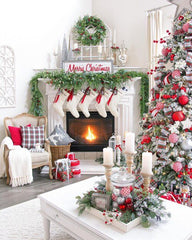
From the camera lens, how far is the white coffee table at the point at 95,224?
4.68 ft

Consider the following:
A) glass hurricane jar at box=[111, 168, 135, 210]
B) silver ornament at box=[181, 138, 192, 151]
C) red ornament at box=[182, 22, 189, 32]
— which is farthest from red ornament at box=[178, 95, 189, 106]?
glass hurricane jar at box=[111, 168, 135, 210]

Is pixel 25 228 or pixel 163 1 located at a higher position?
pixel 163 1

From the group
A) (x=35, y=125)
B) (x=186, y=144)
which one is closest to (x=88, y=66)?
(x=35, y=125)

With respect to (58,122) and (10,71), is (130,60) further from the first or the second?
(10,71)

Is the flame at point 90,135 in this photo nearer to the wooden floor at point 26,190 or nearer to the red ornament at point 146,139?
the wooden floor at point 26,190

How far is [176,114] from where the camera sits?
2.33m

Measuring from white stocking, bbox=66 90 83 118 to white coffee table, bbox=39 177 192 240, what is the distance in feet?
7.44

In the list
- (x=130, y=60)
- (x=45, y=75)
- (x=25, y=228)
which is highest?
(x=130, y=60)

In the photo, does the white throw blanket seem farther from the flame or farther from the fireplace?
the flame

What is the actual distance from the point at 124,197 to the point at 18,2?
157 inches

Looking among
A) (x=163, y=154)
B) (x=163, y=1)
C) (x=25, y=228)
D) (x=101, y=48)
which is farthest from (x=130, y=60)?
(x=25, y=228)

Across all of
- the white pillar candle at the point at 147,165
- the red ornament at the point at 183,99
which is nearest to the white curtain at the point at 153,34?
the red ornament at the point at 183,99

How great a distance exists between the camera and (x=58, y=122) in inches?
176

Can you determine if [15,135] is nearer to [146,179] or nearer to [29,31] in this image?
[29,31]
